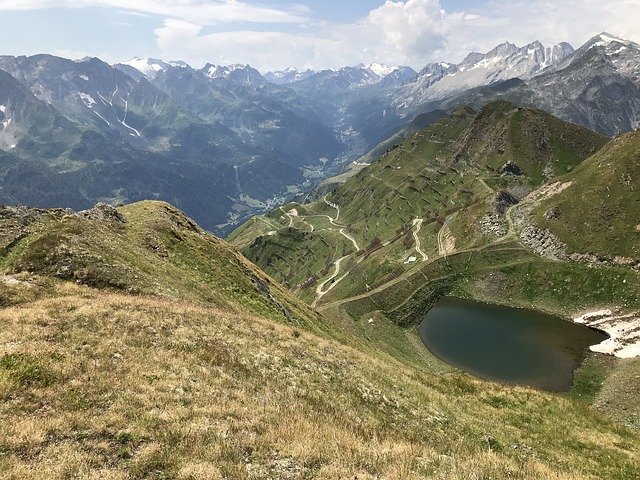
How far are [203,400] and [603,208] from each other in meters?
163

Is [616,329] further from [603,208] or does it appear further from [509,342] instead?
[603,208]

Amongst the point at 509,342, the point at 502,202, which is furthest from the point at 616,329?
the point at 502,202

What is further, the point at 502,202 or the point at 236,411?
the point at 502,202

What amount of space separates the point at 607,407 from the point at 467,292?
2744 inches

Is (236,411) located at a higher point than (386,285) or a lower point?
higher

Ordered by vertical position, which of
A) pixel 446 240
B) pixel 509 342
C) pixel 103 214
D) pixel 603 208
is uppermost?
pixel 103 214

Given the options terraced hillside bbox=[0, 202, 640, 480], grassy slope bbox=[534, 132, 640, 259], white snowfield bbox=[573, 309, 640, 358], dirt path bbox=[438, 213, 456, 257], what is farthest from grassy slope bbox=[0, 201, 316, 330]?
grassy slope bbox=[534, 132, 640, 259]

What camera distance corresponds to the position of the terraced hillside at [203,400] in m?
17.0

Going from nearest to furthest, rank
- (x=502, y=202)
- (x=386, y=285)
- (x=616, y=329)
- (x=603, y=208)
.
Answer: (x=616, y=329) < (x=603, y=208) < (x=386, y=285) < (x=502, y=202)

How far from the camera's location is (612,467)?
30547 millimetres

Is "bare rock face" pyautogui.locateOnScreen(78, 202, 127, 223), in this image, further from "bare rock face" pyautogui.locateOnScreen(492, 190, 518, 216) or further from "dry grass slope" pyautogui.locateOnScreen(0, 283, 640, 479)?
"bare rock face" pyautogui.locateOnScreen(492, 190, 518, 216)

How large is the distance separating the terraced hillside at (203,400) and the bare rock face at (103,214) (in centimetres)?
873

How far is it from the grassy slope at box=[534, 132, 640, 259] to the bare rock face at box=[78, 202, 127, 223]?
454 ft

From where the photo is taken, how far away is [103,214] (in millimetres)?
66562
